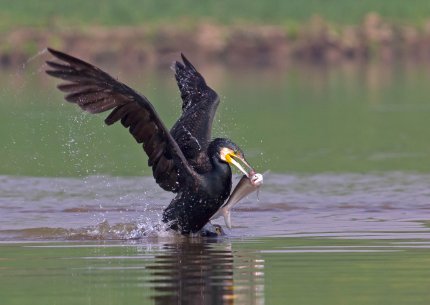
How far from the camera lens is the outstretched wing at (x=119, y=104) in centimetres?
1339

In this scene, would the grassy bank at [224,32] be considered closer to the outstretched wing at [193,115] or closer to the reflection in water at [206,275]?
the outstretched wing at [193,115]

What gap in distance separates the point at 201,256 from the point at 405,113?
678 inches

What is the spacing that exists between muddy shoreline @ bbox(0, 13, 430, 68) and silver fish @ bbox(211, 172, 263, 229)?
33653 millimetres

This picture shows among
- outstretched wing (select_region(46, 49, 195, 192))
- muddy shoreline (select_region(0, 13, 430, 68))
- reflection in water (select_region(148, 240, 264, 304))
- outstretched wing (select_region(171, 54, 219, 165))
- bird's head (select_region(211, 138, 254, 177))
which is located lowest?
reflection in water (select_region(148, 240, 264, 304))

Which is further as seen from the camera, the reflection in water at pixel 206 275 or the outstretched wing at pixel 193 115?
the outstretched wing at pixel 193 115

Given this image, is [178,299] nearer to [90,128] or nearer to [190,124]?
[190,124]

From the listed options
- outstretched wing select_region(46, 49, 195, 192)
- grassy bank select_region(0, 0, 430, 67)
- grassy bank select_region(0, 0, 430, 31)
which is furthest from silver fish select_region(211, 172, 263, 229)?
grassy bank select_region(0, 0, 430, 31)

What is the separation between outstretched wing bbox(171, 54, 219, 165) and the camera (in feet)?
49.8

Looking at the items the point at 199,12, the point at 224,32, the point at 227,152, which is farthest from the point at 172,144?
the point at 199,12

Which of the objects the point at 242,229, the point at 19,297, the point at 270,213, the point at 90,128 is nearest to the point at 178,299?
the point at 19,297

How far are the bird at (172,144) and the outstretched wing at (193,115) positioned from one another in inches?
A: 0.4

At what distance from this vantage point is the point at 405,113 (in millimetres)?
29797

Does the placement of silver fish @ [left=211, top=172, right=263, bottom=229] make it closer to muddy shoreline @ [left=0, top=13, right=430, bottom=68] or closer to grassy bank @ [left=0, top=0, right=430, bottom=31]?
muddy shoreline @ [left=0, top=13, right=430, bottom=68]

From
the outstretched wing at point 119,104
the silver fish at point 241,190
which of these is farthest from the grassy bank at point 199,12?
the outstretched wing at point 119,104
